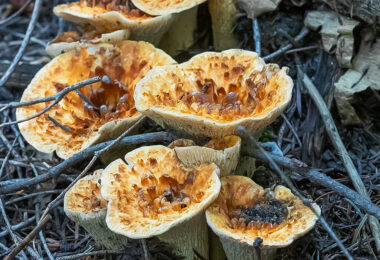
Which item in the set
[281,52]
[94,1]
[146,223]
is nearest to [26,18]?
[94,1]

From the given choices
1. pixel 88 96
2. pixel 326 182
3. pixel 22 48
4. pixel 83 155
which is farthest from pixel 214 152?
pixel 22 48

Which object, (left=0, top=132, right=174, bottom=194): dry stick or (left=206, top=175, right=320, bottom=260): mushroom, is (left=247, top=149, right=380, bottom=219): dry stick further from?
(left=0, top=132, right=174, bottom=194): dry stick

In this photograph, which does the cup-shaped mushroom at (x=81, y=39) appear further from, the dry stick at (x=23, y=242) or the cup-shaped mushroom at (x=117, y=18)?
the dry stick at (x=23, y=242)

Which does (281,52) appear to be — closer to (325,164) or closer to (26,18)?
(325,164)

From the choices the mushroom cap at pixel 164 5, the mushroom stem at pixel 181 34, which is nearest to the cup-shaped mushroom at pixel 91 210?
the mushroom cap at pixel 164 5

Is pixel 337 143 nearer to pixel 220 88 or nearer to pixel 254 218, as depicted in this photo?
pixel 220 88
